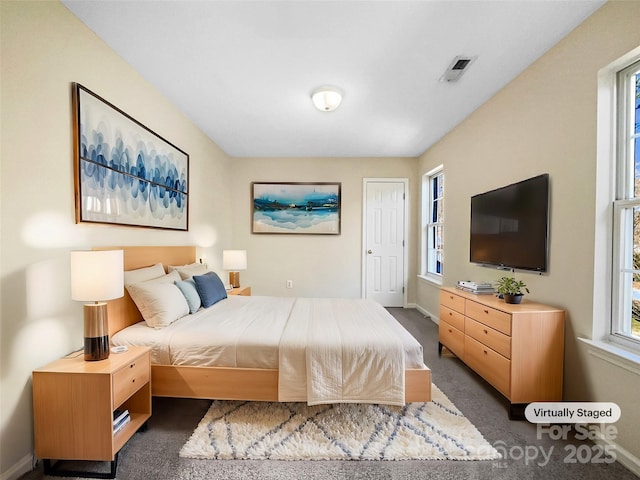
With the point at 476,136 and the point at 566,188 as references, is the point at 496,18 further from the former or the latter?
the point at 476,136

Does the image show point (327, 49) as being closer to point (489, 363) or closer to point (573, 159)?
point (573, 159)

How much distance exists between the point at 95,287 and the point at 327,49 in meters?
2.08

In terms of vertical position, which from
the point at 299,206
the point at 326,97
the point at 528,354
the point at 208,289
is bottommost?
the point at 528,354

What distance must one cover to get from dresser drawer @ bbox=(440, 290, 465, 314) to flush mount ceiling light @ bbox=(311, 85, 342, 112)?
2.10 meters

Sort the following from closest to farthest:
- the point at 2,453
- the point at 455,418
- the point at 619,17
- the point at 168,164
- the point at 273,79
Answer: the point at 2,453, the point at 619,17, the point at 455,418, the point at 273,79, the point at 168,164

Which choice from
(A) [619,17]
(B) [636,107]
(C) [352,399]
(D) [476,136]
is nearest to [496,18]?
(A) [619,17]

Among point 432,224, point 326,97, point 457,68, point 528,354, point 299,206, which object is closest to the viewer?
point 528,354

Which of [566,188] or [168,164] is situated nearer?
[566,188]

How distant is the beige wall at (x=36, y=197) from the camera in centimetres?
137

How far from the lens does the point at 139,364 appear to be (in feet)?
5.43

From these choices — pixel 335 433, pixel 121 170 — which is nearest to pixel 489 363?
pixel 335 433

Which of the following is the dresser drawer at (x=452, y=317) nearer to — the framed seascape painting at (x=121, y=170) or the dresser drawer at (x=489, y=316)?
the dresser drawer at (x=489, y=316)

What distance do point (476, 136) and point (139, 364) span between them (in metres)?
3.54

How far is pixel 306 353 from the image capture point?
1.76 metres
